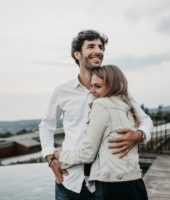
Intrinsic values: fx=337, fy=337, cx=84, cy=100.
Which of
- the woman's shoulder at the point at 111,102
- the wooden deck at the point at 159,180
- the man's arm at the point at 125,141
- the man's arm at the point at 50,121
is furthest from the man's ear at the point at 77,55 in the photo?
the wooden deck at the point at 159,180

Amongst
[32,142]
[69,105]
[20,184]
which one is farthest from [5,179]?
[32,142]

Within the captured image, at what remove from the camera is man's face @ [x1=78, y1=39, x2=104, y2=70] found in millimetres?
1978

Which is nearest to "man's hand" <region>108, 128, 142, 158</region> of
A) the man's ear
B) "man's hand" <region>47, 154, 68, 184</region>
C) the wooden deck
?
"man's hand" <region>47, 154, 68, 184</region>

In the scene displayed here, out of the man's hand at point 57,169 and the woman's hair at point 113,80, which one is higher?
the woman's hair at point 113,80

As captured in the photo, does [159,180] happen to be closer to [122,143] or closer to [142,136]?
[142,136]

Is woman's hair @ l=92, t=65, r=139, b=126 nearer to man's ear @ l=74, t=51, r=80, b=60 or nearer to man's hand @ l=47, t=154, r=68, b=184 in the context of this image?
man's ear @ l=74, t=51, r=80, b=60

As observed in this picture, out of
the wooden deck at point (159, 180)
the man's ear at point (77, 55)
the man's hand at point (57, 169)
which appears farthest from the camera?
the wooden deck at point (159, 180)

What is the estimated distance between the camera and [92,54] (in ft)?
6.53

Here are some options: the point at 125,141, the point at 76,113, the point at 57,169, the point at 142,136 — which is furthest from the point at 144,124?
the point at 57,169

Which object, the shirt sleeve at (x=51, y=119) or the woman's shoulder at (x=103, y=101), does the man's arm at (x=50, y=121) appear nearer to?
the shirt sleeve at (x=51, y=119)

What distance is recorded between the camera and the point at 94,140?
1.65 meters

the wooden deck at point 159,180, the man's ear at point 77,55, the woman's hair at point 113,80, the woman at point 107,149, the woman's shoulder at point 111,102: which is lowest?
the wooden deck at point 159,180

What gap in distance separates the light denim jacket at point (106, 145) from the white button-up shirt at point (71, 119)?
0.22 meters

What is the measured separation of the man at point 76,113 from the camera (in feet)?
6.42
